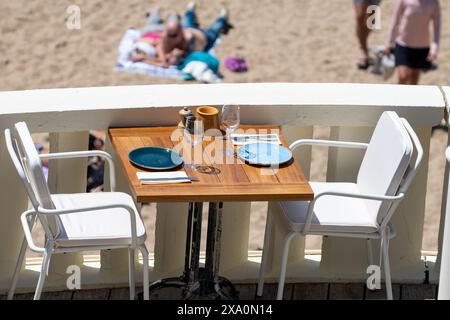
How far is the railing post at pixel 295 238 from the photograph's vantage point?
19.9ft

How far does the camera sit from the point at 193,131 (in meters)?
5.76

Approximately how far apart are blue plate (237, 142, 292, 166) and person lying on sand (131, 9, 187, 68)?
→ 20.7ft

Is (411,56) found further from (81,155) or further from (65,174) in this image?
(81,155)

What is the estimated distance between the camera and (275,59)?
1226 centimetres

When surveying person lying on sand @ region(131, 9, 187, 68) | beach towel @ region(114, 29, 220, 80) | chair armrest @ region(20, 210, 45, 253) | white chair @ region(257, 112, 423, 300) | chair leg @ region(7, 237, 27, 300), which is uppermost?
white chair @ region(257, 112, 423, 300)

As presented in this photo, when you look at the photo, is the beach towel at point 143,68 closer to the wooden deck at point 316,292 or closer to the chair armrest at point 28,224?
the wooden deck at point 316,292

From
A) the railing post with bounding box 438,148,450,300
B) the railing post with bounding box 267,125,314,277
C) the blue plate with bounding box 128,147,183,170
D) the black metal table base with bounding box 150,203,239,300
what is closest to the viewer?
the railing post with bounding box 438,148,450,300

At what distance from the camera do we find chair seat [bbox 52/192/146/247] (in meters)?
5.47

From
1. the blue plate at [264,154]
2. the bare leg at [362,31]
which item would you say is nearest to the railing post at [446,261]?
the blue plate at [264,154]

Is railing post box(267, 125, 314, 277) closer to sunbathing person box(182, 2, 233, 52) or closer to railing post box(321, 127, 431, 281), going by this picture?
railing post box(321, 127, 431, 281)

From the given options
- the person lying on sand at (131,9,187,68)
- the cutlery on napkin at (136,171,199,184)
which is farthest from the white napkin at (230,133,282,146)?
the person lying on sand at (131,9,187,68)

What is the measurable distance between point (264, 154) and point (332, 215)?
1.31ft
